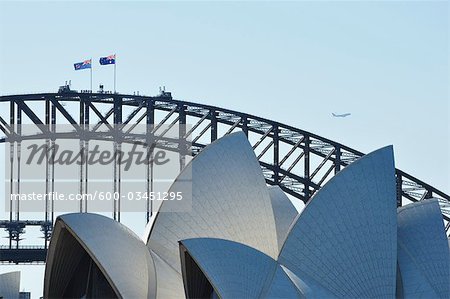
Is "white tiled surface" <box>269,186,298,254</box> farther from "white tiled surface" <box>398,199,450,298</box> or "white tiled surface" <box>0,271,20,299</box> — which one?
"white tiled surface" <box>0,271,20,299</box>

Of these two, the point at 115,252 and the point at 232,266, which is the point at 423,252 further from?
the point at 115,252

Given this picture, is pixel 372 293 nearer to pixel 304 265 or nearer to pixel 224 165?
pixel 304 265

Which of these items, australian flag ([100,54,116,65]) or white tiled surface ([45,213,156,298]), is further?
australian flag ([100,54,116,65])

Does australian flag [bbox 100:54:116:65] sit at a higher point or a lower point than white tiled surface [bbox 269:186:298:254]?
higher

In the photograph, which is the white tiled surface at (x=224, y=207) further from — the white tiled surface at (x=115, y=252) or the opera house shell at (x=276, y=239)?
the white tiled surface at (x=115, y=252)

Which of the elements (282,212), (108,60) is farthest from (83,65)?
(282,212)

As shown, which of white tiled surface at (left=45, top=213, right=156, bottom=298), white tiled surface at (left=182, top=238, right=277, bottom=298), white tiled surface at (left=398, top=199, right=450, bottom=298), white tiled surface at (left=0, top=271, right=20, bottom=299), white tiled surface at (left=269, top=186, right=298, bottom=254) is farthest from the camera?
white tiled surface at (left=0, top=271, right=20, bottom=299)

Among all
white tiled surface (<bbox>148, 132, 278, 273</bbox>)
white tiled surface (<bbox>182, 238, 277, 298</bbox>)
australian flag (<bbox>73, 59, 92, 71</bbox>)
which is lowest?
white tiled surface (<bbox>182, 238, 277, 298</bbox>)

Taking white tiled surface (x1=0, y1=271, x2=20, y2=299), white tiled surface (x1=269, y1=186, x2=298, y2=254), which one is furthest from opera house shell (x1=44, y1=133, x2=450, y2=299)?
white tiled surface (x1=0, y1=271, x2=20, y2=299)

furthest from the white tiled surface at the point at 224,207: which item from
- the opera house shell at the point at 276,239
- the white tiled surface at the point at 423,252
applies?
the white tiled surface at the point at 423,252
